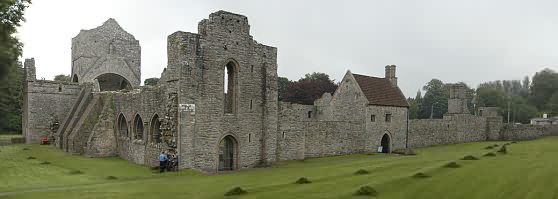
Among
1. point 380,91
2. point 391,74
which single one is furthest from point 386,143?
point 391,74

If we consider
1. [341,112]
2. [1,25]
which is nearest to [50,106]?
[341,112]

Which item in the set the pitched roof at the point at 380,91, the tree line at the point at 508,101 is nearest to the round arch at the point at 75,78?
the pitched roof at the point at 380,91

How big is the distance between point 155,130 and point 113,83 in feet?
81.0

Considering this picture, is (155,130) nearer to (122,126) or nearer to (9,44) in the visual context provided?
(122,126)

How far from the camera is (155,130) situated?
95.2ft

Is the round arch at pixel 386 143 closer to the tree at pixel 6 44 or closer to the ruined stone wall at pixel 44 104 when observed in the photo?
the ruined stone wall at pixel 44 104

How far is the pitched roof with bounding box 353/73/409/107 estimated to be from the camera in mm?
40688

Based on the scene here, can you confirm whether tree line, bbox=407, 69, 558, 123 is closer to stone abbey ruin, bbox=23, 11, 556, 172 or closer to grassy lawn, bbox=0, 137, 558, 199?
stone abbey ruin, bbox=23, 11, 556, 172

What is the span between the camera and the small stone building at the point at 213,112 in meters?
25.7

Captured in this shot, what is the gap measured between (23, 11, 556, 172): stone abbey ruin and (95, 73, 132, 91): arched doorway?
0.36ft

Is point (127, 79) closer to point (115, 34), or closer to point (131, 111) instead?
point (115, 34)

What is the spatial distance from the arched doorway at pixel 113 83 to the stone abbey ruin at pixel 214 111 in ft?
0.36

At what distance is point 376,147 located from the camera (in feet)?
132

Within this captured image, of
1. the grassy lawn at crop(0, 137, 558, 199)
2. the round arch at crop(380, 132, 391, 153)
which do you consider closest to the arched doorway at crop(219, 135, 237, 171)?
the grassy lawn at crop(0, 137, 558, 199)
